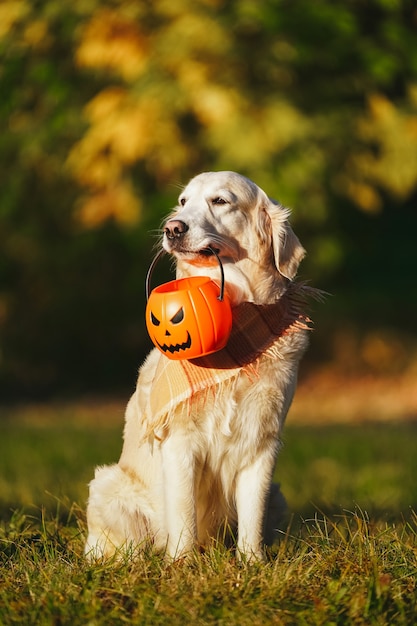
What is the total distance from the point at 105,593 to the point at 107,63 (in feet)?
29.0

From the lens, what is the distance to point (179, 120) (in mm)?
10914

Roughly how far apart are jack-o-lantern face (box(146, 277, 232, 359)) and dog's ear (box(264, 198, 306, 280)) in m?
0.37

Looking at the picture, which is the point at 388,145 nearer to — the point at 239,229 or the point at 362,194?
the point at 362,194

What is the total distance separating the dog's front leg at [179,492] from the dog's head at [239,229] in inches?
25.5

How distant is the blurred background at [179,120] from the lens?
1038cm

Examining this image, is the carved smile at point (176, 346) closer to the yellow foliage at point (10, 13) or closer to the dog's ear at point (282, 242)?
the dog's ear at point (282, 242)

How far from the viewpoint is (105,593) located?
9.31 feet

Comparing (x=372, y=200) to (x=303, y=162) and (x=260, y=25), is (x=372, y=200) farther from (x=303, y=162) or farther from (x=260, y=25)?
(x=260, y=25)

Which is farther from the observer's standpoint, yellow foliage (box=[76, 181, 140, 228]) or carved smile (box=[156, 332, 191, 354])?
yellow foliage (box=[76, 181, 140, 228])

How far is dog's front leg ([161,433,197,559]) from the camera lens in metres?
3.43

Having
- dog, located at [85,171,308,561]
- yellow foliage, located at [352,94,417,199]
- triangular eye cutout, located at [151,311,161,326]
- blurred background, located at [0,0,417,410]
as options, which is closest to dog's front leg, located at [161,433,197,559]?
dog, located at [85,171,308,561]

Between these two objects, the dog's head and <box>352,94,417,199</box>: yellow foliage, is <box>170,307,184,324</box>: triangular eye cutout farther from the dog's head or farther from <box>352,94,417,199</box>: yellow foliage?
<box>352,94,417,199</box>: yellow foliage


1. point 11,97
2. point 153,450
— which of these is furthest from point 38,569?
point 11,97

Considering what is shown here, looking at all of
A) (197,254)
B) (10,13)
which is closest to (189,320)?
(197,254)
